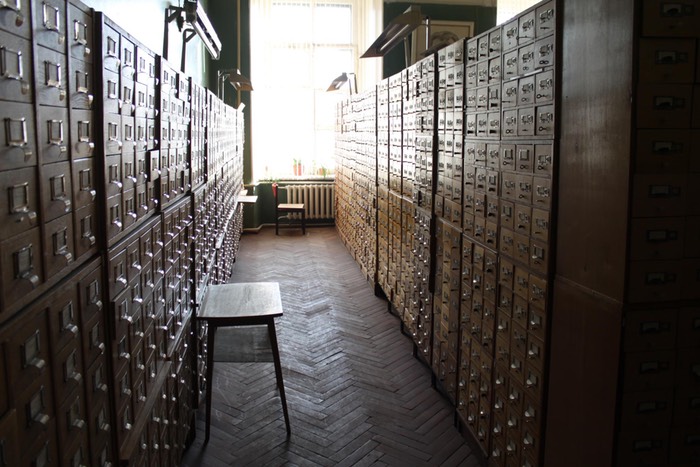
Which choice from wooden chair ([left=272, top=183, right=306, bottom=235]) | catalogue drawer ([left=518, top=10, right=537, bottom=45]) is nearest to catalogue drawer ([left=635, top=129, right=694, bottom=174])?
catalogue drawer ([left=518, top=10, right=537, bottom=45])

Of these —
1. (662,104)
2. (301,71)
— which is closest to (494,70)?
(662,104)

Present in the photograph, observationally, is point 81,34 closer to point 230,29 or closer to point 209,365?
point 209,365

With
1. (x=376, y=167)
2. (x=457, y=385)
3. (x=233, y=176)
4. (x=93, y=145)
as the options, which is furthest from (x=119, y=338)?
(x=233, y=176)

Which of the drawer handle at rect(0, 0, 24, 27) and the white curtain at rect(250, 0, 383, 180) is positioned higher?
the white curtain at rect(250, 0, 383, 180)

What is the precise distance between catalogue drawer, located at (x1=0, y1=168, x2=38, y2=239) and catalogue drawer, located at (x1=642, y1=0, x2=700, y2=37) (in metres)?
1.64

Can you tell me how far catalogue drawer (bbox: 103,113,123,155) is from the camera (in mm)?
1764

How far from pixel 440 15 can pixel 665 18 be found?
897cm

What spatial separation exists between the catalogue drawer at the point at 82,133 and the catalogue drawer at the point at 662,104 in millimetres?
1517

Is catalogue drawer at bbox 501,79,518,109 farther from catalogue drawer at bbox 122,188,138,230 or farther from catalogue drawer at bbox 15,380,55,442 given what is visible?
catalogue drawer at bbox 15,380,55,442

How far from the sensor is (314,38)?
10.5m

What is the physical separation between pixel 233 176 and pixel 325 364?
3545 mm

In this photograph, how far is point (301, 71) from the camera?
1057 centimetres

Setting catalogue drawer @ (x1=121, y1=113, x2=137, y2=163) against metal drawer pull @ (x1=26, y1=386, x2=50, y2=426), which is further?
catalogue drawer @ (x1=121, y1=113, x2=137, y2=163)

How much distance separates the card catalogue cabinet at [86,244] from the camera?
3.91 ft
